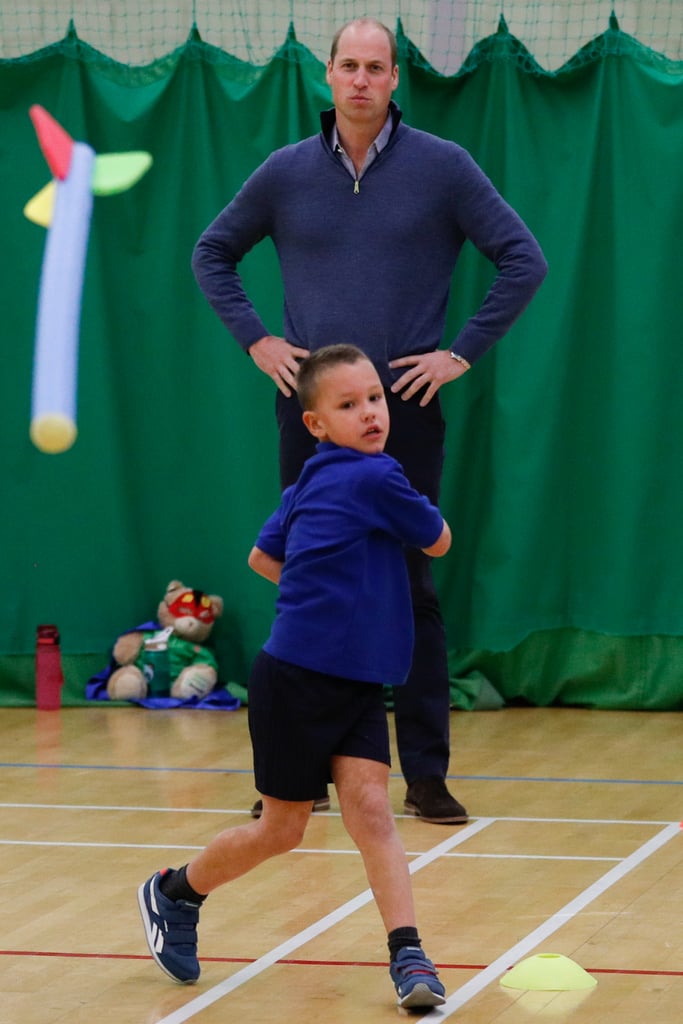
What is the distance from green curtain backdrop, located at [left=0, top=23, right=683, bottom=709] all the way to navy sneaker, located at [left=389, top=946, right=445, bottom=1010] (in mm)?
3126

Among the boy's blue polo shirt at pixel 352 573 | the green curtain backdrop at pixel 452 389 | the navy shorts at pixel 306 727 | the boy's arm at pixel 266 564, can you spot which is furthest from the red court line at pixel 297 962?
the green curtain backdrop at pixel 452 389

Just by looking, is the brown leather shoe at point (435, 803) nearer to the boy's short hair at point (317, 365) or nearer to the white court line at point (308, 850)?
the white court line at point (308, 850)

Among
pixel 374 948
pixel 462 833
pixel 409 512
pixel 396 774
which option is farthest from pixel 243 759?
pixel 409 512

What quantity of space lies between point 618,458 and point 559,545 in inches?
14.1

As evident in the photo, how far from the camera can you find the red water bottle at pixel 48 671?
603 centimetres

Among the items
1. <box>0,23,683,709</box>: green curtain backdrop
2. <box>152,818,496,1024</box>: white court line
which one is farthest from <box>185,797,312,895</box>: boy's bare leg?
<box>0,23,683,709</box>: green curtain backdrop

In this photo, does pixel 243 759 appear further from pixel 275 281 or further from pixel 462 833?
pixel 275 281

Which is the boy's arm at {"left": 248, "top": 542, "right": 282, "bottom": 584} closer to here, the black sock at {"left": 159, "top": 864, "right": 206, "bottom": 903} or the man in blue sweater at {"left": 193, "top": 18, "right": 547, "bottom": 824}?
the black sock at {"left": 159, "top": 864, "right": 206, "bottom": 903}

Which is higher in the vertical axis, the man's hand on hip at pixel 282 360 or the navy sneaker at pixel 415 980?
the man's hand on hip at pixel 282 360

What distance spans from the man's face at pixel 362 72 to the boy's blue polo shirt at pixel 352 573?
1.38m

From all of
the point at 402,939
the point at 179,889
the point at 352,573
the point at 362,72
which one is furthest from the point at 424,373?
the point at 402,939

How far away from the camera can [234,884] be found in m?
3.60

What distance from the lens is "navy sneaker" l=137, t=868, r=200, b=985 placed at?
2934 mm

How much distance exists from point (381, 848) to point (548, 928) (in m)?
0.57
